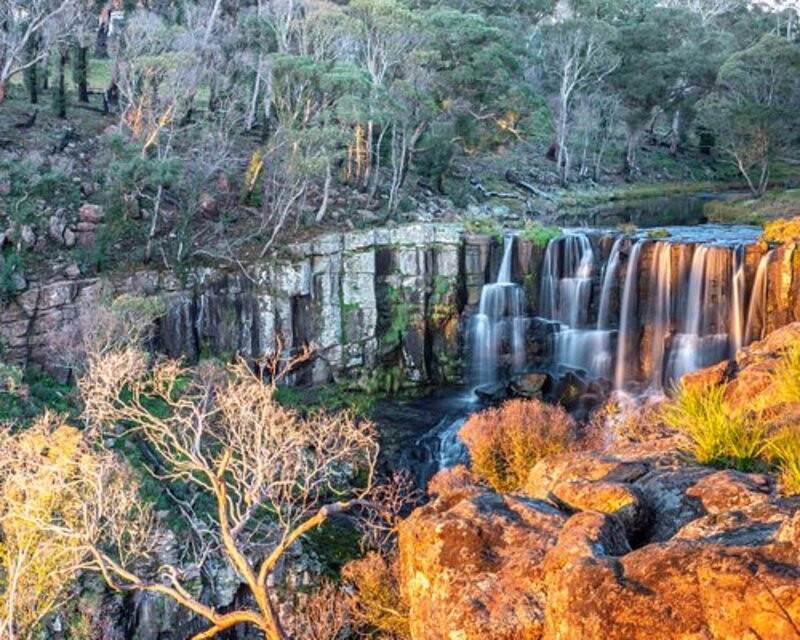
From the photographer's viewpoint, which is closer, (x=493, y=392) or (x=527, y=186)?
(x=493, y=392)

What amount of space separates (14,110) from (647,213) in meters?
34.0

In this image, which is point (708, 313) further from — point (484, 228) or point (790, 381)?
point (790, 381)

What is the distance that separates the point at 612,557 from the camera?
573 centimetres

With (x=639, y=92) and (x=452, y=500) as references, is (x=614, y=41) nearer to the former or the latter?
(x=639, y=92)

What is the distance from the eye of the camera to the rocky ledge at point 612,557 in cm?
496

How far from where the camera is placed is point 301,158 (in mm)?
26562

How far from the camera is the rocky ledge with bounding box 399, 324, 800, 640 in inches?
195

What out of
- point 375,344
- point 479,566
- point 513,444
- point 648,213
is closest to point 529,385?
point 375,344

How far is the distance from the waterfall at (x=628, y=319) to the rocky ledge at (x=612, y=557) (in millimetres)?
17017

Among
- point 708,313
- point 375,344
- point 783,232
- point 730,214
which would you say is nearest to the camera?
point 708,313

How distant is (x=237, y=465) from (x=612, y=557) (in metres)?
8.76

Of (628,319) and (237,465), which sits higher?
(237,465)

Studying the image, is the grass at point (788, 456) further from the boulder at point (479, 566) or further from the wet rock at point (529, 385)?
the wet rock at point (529, 385)

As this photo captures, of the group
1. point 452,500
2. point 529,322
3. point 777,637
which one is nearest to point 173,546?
point 452,500
